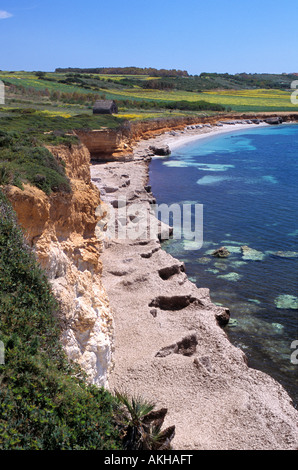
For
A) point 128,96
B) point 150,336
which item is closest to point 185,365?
point 150,336

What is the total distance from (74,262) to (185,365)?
4.97 m

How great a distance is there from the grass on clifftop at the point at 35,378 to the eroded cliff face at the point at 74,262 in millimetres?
915

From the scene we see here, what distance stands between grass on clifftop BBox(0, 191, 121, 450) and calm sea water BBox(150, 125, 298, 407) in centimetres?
889

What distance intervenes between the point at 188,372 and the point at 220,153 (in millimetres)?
58369

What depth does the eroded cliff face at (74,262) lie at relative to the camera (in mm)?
11762

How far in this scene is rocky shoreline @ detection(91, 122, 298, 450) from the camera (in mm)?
12031

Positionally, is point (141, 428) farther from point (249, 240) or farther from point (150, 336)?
point (249, 240)

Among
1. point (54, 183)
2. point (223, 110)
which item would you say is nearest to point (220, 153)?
point (223, 110)

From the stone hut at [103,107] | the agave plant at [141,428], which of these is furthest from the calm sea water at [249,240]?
the stone hut at [103,107]

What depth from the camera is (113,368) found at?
14477 mm

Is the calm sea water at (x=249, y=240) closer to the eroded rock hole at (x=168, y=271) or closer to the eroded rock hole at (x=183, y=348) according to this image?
the eroded rock hole at (x=168, y=271)

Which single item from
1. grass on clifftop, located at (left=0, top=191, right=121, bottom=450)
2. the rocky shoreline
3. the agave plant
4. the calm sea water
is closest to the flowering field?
the calm sea water

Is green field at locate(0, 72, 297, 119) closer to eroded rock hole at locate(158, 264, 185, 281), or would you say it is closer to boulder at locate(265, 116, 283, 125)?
boulder at locate(265, 116, 283, 125)
